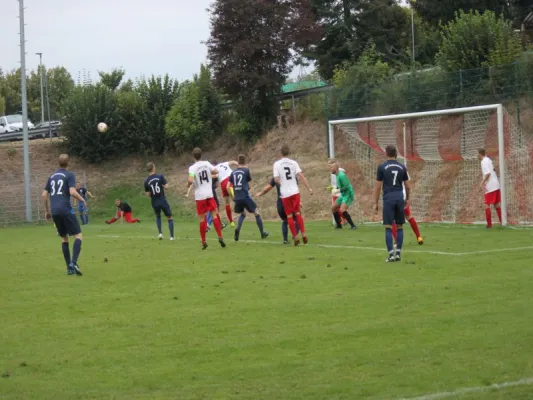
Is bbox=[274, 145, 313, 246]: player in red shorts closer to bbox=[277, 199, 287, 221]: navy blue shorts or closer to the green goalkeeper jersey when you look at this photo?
bbox=[277, 199, 287, 221]: navy blue shorts

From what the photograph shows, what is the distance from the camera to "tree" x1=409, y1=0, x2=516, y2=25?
45.1 meters

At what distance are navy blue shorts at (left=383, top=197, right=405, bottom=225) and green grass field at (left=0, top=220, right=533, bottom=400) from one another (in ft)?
2.61

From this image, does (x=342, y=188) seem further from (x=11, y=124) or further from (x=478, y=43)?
(x=11, y=124)

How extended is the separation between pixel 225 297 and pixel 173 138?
36.8m

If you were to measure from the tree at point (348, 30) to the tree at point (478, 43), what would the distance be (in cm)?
1348

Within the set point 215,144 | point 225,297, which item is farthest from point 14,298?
point 215,144

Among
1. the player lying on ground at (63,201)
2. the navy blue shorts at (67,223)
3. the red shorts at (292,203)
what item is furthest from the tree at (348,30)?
the navy blue shorts at (67,223)

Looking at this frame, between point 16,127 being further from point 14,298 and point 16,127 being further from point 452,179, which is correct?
point 14,298

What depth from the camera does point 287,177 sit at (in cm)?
1972

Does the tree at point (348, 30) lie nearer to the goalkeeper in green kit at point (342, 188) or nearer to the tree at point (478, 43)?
the tree at point (478, 43)

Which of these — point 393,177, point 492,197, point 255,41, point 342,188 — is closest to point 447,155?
point 492,197

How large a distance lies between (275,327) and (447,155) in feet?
66.6

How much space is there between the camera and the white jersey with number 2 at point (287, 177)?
19.6m

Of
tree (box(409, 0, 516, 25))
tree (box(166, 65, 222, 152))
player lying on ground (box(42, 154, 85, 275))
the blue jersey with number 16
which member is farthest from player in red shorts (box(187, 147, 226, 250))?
tree (box(409, 0, 516, 25))
